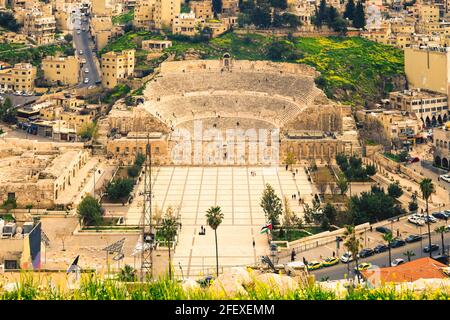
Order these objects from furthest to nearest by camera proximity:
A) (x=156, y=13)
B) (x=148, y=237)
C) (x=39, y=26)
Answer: (x=39, y=26) → (x=156, y=13) → (x=148, y=237)

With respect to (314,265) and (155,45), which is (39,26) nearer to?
(155,45)

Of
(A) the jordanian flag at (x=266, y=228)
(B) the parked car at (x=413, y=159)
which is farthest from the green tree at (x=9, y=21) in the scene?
(A) the jordanian flag at (x=266, y=228)

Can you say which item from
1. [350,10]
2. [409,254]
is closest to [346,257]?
[409,254]

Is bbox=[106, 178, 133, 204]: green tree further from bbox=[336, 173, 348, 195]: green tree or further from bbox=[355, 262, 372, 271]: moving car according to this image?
bbox=[355, 262, 372, 271]: moving car

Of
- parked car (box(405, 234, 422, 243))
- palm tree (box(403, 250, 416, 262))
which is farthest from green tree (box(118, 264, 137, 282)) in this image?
parked car (box(405, 234, 422, 243))

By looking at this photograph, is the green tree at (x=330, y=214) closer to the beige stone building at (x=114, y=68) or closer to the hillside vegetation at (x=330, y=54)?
the hillside vegetation at (x=330, y=54)

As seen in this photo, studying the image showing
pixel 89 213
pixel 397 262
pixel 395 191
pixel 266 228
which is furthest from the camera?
pixel 395 191

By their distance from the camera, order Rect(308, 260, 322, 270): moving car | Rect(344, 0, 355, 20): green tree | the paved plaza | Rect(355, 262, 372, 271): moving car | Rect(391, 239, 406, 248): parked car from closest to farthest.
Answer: Rect(355, 262, 372, 271): moving car < Rect(308, 260, 322, 270): moving car < the paved plaza < Rect(391, 239, 406, 248): parked car < Rect(344, 0, 355, 20): green tree
